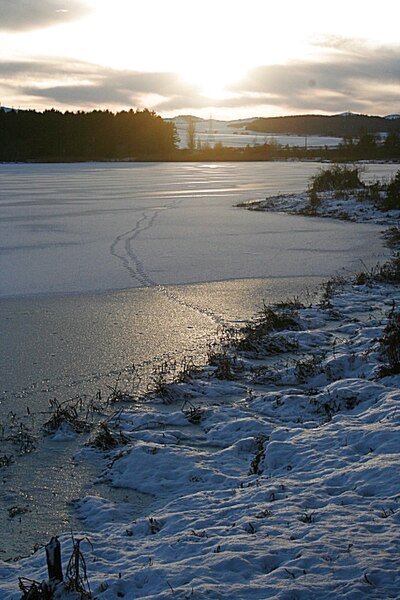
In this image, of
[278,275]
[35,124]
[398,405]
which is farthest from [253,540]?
[35,124]

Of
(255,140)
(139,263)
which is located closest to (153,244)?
(139,263)

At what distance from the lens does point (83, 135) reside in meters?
74.4

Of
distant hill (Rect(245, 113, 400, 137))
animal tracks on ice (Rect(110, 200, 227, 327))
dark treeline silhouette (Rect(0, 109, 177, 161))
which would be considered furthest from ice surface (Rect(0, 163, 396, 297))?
distant hill (Rect(245, 113, 400, 137))

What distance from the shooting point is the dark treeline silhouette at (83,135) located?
7131 cm

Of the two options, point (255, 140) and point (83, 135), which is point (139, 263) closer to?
point (83, 135)

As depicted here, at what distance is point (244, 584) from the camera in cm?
300

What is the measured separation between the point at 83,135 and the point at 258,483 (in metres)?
74.8

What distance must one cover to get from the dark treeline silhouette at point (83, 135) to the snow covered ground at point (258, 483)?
6955 cm

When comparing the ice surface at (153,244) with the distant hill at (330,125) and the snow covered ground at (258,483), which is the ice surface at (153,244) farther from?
the distant hill at (330,125)

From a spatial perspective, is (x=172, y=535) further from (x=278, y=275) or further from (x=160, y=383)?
(x=278, y=275)

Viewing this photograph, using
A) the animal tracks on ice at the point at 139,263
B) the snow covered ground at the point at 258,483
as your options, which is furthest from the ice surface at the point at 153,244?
the snow covered ground at the point at 258,483

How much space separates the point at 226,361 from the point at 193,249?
7667 mm

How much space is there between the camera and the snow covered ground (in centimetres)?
306

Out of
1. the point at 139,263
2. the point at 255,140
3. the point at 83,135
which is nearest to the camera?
the point at 139,263
